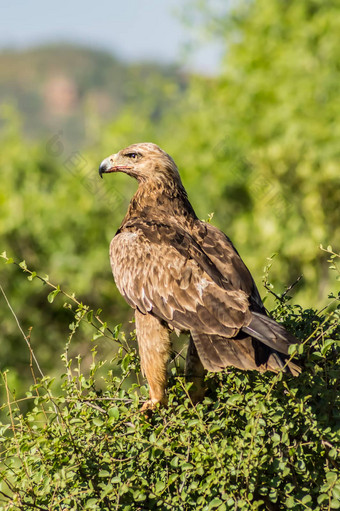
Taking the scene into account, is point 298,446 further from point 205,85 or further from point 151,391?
point 205,85

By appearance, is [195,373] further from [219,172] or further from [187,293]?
[219,172]

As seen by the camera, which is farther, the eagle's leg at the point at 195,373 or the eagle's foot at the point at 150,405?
the eagle's leg at the point at 195,373

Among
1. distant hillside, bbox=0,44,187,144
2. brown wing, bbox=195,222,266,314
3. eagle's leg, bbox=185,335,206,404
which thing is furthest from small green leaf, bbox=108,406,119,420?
distant hillside, bbox=0,44,187,144

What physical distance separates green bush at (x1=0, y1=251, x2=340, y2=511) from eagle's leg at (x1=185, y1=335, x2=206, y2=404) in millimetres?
435

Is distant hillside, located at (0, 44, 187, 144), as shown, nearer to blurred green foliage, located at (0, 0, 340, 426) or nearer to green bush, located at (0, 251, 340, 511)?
blurred green foliage, located at (0, 0, 340, 426)

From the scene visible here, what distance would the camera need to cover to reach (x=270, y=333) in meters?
3.57

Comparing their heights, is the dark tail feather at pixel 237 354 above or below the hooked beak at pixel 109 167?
below

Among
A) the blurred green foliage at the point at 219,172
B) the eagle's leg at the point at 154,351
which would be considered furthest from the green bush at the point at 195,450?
the blurred green foliage at the point at 219,172

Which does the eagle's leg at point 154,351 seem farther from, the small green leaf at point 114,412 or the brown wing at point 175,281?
the small green leaf at point 114,412

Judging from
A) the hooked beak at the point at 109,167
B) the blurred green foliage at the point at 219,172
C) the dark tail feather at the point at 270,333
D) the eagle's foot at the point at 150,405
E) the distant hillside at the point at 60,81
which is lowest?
the eagle's foot at the point at 150,405

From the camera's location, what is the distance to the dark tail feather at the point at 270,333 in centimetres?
347

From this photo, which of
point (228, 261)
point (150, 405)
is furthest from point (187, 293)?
point (150, 405)

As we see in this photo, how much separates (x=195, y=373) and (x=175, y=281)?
545 mm

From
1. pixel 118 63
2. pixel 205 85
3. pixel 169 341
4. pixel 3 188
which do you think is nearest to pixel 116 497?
pixel 169 341
